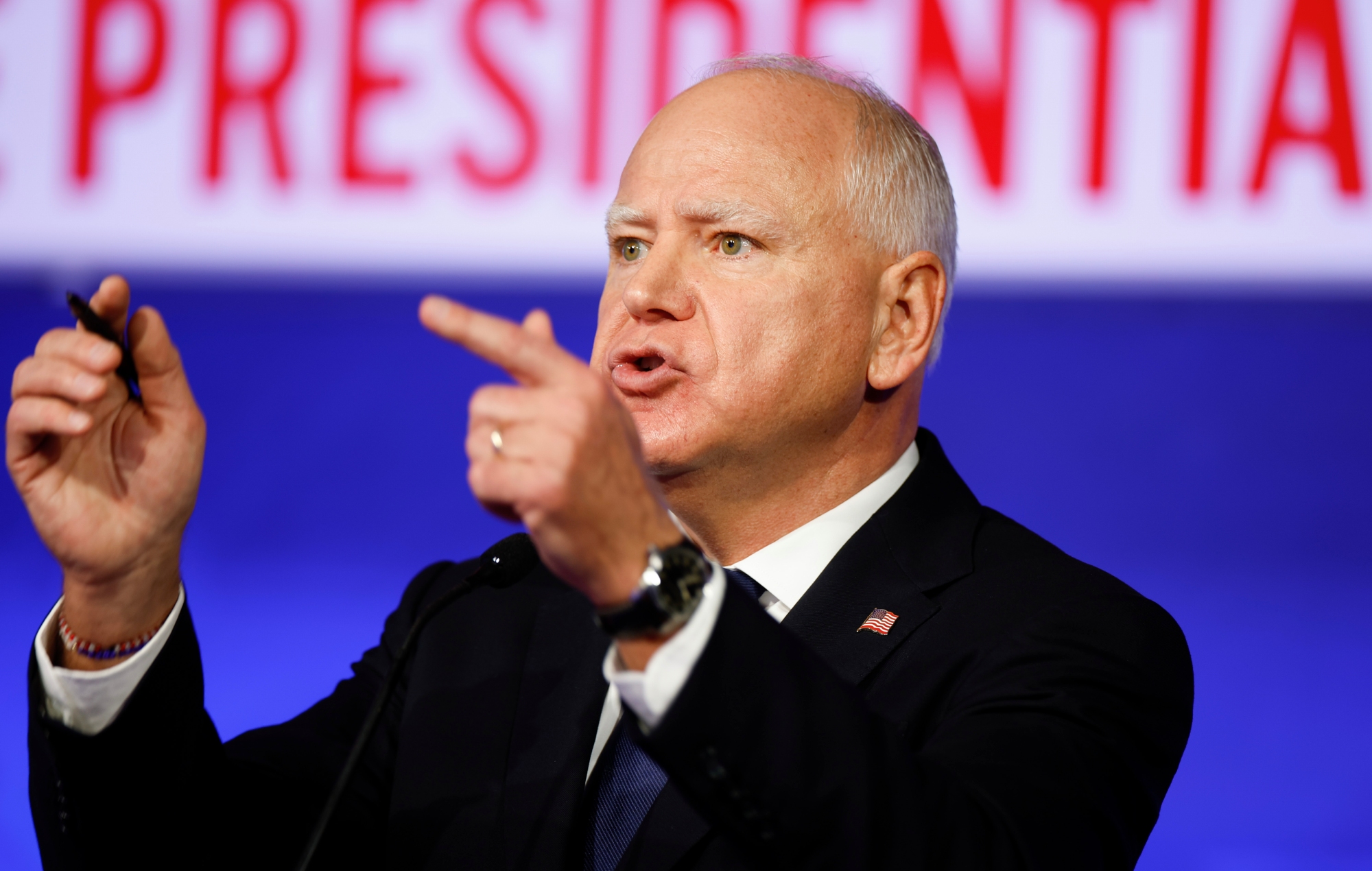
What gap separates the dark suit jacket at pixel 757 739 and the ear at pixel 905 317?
145 mm

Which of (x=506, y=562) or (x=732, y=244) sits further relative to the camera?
(x=732, y=244)

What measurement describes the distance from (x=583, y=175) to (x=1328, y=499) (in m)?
1.57

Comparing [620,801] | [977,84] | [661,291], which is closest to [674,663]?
[620,801]

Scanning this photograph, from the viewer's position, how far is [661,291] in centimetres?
158

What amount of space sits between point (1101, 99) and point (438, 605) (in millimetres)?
1733

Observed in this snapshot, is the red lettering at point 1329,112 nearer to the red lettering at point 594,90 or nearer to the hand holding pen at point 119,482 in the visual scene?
the red lettering at point 594,90

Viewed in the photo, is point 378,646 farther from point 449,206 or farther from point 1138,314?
point 1138,314

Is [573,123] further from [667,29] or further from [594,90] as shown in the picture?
[667,29]

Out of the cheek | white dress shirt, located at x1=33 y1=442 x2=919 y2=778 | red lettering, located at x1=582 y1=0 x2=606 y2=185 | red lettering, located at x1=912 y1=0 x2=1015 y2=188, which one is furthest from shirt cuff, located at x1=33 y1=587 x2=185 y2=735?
red lettering, located at x1=912 y1=0 x2=1015 y2=188

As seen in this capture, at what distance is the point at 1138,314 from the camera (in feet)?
8.07

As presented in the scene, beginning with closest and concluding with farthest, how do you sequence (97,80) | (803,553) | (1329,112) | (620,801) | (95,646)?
(95,646) < (620,801) < (803,553) < (1329,112) < (97,80)

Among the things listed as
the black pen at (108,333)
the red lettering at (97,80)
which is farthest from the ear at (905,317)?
the red lettering at (97,80)

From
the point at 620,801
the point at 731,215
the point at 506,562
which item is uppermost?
the point at 731,215

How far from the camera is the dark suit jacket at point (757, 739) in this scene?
935mm
